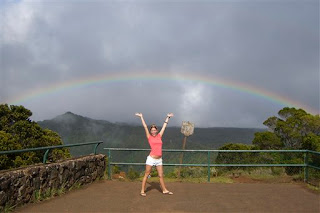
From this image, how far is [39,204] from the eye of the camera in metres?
7.51

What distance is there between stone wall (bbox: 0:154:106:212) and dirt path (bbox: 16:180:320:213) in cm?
27

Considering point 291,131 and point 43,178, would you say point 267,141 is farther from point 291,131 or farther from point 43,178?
point 43,178

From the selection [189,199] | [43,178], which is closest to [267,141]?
[189,199]

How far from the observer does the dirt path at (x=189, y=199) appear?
7.21m

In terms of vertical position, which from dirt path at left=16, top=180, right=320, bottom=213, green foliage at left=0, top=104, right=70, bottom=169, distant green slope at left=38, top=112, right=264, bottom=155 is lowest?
dirt path at left=16, top=180, right=320, bottom=213

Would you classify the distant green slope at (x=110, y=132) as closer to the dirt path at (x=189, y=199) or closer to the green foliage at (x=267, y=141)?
the green foliage at (x=267, y=141)

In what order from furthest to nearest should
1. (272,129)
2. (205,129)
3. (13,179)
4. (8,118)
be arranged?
(205,129) < (8,118) < (272,129) < (13,179)

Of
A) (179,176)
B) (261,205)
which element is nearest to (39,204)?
(261,205)

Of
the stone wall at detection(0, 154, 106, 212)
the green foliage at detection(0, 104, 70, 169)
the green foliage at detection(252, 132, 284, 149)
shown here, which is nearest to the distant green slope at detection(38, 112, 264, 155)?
the green foliage at detection(0, 104, 70, 169)

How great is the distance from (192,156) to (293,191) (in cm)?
382

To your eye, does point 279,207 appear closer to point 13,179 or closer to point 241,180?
point 241,180

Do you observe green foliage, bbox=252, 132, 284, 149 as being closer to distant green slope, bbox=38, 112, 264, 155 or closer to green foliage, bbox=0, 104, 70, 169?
green foliage, bbox=0, 104, 70, 169

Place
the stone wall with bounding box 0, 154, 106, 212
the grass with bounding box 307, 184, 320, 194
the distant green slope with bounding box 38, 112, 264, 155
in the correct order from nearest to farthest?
the stone wall with bounding box 0, 154, 106, 212 → the grass with bounding box 307, 184, 320, 194 → the distant green slope with bounding box 38, 112, 264, 155

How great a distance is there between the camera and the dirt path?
23.6ft
